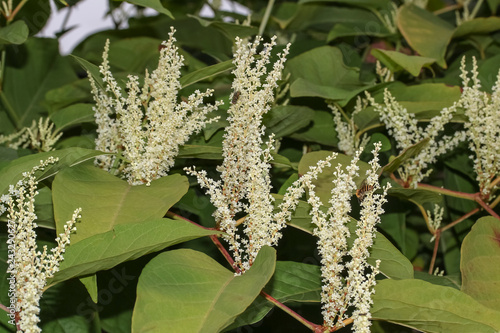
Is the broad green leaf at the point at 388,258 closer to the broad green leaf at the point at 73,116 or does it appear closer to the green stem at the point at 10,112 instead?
the broad green leaf at the point at 73,116

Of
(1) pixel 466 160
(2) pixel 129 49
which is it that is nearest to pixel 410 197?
(1) pixel 466 160

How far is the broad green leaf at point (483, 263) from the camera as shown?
2.64 feet

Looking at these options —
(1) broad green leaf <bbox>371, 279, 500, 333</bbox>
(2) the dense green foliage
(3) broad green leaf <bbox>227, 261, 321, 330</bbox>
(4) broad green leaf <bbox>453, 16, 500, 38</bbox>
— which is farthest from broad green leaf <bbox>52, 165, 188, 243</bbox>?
(4) broad green leaf <bbox>453, 16, 500, 38</bbox>

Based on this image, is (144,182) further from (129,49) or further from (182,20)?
(182,20)

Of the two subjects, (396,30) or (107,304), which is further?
(396,30)

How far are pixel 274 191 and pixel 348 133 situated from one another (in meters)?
0.17

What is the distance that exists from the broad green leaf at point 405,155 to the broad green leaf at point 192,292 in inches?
12.5

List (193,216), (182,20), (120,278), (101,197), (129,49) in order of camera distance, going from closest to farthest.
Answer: (101,197) → (120,278) → (193,216) → (129,49) → (182,20)

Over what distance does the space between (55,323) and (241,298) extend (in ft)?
1.09

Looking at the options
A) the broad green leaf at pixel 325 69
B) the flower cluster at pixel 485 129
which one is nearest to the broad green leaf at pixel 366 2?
the broad green leaf at pixel 325 69

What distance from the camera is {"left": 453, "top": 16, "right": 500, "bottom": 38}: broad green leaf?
51.5 inches

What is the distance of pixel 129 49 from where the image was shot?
141cm

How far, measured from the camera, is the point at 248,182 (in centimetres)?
77

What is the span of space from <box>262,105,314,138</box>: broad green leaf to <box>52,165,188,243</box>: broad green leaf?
26 cm
